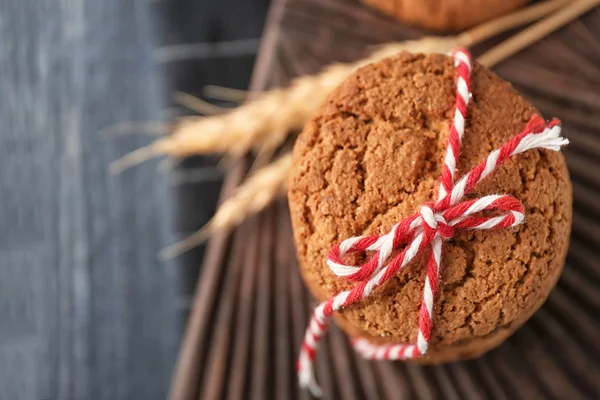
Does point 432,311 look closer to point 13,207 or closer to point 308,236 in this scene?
point 308,236

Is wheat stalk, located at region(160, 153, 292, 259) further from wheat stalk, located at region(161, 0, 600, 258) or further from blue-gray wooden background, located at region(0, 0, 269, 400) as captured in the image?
blue-gray wooden background, located at region(0, 0, 269, 400)

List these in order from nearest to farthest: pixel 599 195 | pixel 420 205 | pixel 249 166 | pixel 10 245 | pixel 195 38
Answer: pixel 420 205 → pixel 599 195 → pixel 249 166 → pixel 195 38 → pixel 10 245

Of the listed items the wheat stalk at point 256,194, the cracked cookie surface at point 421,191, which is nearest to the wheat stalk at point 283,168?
the wheat stalk at point 256,194

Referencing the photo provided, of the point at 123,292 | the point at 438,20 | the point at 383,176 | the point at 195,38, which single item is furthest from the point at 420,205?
the point at 123,292

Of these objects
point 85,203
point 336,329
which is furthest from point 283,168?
point 85,203

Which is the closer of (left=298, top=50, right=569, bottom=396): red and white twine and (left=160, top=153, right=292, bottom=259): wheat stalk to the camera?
(left=298, top=50, right=569, bottom=396): red and white twine

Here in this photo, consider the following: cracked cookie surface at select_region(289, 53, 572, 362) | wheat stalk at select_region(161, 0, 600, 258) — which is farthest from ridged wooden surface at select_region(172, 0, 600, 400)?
cracked cookie surface at select_region(289, 53, 572, 362)

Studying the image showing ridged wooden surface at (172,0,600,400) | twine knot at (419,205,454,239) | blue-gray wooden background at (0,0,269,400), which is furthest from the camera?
blue-gray wooden background at (0,0,269,400)
